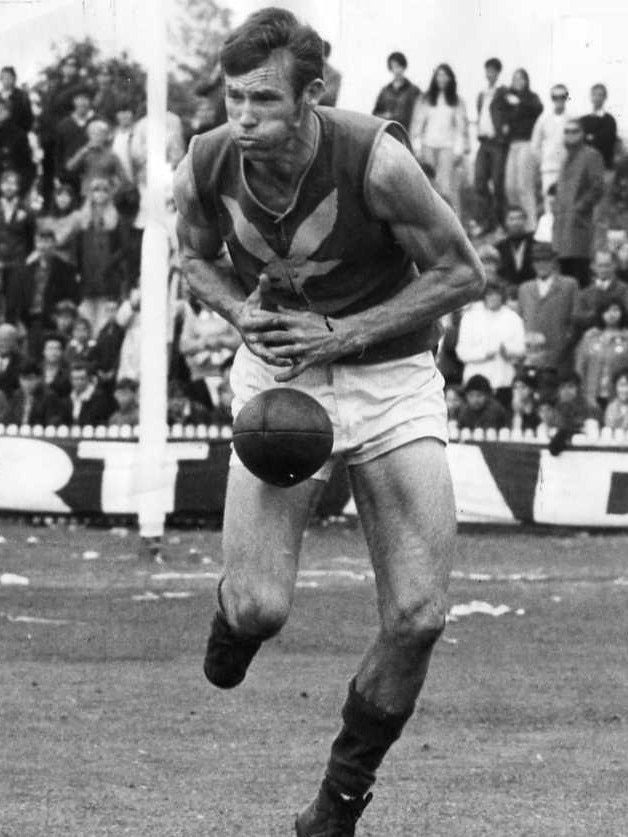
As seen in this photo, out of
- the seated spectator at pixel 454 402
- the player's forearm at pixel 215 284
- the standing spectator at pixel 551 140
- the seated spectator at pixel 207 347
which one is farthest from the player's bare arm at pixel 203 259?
the standing spectator at pixel 551 140

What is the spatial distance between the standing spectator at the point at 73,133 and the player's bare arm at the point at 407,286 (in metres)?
12.2

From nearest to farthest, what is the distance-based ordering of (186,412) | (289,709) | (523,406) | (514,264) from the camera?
1. (289,709)
2. (523,406)
3. (186,412)
4. (514,264)

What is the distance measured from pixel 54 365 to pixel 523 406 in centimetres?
387

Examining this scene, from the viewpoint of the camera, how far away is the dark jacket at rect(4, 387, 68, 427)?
1645 centimetres

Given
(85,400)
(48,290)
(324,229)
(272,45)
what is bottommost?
(85,400)

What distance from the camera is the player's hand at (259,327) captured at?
19.4 ft

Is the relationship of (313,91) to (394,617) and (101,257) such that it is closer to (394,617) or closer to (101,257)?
(394,617)

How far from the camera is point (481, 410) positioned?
15.9 meters

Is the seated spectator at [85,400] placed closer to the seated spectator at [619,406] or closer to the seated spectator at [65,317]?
the seated spectator at [65,317]

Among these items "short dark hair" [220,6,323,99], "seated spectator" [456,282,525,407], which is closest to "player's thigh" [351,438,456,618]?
"short dark hair" [220,6,323,99]

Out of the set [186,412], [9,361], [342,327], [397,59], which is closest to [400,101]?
[397,59]

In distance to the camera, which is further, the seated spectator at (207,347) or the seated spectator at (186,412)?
the seated spectator at (207,347)

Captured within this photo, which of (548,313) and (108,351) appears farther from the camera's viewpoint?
(108,351)

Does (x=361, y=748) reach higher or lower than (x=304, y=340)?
lower
